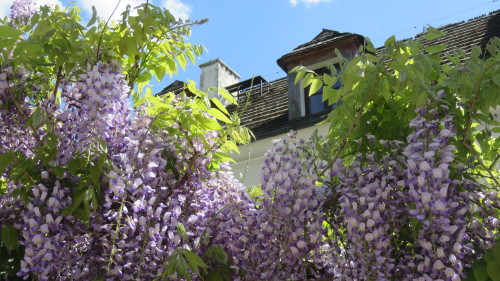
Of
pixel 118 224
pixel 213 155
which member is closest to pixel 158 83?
pixel 213 155

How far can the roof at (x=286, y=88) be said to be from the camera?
8695mm

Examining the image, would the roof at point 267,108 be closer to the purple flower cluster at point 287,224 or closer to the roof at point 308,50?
the roof at point 308,50

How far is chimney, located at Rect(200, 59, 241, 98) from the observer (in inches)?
484

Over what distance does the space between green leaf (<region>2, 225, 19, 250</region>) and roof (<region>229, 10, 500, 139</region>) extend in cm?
610

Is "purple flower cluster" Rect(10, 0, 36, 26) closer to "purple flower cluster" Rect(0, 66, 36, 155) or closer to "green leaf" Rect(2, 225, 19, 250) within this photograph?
"purple flower cluster" Rect(0, 66, 36, 155)

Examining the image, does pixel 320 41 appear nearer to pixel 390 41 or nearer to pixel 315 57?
pixel 315 57

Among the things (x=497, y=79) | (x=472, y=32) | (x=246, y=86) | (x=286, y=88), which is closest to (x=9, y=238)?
(x=497, y=79)

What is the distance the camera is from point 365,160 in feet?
7.89

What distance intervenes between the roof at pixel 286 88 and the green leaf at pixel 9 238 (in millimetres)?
6102

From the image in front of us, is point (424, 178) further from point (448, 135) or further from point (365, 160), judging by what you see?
point (365, 160)

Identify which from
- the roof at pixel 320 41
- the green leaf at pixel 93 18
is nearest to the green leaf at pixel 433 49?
the green leaf at pixel 93 18

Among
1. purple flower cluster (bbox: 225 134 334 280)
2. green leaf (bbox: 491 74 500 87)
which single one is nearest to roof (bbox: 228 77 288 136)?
purple flower cluster (bbox: 225 134 334 280)

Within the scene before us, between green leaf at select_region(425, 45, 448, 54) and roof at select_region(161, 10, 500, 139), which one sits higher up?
roof at select_region(161, 10, 500, 139)

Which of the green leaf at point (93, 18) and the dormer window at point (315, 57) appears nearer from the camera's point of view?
the green leaf at point (93, 18)
